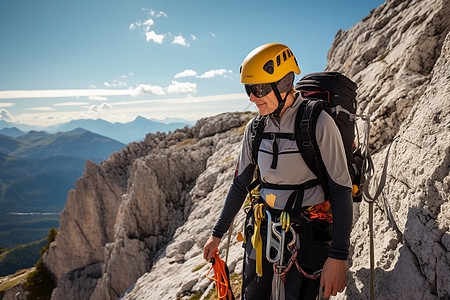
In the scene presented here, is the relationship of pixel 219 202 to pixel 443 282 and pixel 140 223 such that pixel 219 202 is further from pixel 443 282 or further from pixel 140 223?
pixel 443 282

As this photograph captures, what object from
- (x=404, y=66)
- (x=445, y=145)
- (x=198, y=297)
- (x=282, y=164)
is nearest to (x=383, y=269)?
(x=445, y=145)

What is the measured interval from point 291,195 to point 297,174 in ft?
1.38

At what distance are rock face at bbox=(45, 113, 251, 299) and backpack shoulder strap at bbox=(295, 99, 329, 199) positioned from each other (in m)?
31.6

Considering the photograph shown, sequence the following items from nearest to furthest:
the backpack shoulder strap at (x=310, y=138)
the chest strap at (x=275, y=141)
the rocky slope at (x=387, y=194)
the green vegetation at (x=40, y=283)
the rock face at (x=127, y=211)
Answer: the backpack shoulder strap at (x=310, y=138), the rocky slope at (x=387, y=194), the chest strap at (x=275, y=141), the rock face at (x=127, y=211), the green vegetation at (x=40, y=283)

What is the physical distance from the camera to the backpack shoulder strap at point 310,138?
4176 mm

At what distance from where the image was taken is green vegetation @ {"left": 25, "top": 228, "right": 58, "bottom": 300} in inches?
2479

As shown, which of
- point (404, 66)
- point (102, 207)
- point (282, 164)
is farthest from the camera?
point (102, 207)

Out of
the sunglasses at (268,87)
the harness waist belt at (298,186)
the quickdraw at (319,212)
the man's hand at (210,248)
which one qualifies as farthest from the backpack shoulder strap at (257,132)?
the man's hand at (210,248)

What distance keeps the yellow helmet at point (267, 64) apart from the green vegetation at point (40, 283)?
80207 millimetres

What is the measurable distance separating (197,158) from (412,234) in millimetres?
43357

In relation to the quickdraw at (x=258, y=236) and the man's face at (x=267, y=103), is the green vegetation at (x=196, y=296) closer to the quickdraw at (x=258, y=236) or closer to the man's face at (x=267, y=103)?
the quickdraw at (x=258, y=236)

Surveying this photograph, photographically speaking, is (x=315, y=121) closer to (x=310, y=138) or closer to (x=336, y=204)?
(x=310, y=138)

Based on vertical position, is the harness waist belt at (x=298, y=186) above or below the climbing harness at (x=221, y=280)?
above

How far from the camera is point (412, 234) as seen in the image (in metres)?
4.66
